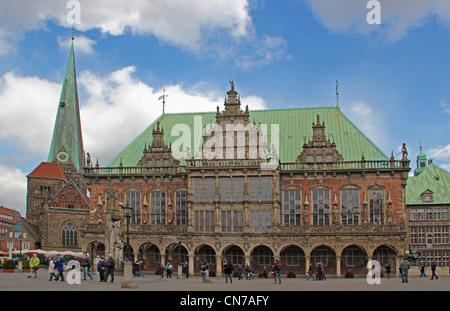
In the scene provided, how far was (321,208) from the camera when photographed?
53.9 m

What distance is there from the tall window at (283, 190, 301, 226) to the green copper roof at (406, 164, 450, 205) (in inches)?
924

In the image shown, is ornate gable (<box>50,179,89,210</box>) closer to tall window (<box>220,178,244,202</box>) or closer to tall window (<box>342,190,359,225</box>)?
tall window (<box>220,178,244,202</box>)

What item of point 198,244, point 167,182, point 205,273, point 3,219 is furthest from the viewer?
point 3,219

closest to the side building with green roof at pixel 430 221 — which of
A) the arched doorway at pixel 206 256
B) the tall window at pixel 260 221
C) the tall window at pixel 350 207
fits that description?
the tall window at pixel 350 207

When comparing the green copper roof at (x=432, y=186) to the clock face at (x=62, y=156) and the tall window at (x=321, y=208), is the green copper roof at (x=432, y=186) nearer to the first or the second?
the tall window at (x=321, y=208)

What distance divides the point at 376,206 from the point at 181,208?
18.1 meters

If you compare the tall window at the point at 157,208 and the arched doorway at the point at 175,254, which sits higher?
the tall window at the point at 157,208

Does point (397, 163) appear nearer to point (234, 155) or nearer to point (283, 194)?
point (283, 194)

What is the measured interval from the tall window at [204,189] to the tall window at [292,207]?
6.74 metres

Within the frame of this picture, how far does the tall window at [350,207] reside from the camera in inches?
2099

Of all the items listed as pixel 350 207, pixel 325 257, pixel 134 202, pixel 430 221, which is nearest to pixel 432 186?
pixel 430 221

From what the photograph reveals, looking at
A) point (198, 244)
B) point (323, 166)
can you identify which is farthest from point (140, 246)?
point (323, 166)
